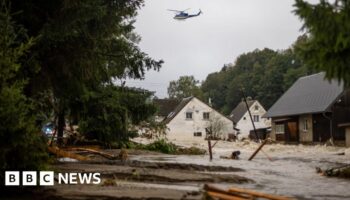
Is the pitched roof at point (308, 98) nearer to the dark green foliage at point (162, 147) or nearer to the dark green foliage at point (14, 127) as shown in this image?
the dark green foliage at point (162, 147)

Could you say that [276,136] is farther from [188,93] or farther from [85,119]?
[188,93]

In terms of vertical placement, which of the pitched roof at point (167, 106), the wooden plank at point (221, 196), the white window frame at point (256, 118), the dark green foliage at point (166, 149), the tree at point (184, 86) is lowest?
the wooden plank at point (221, 196)

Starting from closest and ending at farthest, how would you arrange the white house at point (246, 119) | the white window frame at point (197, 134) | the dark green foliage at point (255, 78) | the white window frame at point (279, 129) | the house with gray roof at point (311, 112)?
1. the house with gray roof at point (311, 112)
2. the white window frame at point (279, 129)
3. the white window frame at point (197, 134)
4. the white house at point (246, 119)
5. the dark green foliage at point (255, 78)

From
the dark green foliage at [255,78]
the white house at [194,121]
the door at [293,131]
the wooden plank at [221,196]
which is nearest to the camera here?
the wooden plank at [221,196]

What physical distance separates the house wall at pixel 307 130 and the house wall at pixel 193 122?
29476 millimetres

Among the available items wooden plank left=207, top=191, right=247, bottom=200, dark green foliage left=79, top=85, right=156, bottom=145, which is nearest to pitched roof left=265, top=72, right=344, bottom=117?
dark green foliage left=79, top=85, right=156, bottom=145

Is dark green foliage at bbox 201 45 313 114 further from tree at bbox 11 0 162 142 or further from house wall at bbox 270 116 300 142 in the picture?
tree at bbox 11 0 162 142

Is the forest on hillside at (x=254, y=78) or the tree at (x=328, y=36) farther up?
the forest on hillside at (x=254, y=78)

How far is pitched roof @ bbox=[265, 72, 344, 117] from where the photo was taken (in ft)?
183

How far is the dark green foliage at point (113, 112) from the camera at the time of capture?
29.4m

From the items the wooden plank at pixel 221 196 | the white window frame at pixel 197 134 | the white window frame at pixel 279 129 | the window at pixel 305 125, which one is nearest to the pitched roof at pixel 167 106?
the white window frame at pixel 197 134

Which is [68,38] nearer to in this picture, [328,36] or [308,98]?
[328,36]

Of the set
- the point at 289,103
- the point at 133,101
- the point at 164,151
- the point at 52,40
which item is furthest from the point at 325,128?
the point at 52,40

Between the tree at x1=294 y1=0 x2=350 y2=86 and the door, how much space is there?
55.1m
